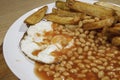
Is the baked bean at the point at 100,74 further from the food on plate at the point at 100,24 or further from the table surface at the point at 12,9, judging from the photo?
the table surface at the point at 12,9

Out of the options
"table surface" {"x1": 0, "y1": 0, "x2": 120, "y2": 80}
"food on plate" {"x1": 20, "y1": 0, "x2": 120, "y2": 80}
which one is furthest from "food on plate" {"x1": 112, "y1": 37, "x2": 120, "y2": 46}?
"table surface" {"x1": 0, "y1": 0, "x2": 120, "y2": 80}

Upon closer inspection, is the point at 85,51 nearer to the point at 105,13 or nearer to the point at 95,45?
the point at 95,45

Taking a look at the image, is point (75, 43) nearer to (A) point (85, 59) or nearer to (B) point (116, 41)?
(A) point (85, 59)

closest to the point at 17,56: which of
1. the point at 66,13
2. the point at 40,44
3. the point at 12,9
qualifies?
the point at 40,44

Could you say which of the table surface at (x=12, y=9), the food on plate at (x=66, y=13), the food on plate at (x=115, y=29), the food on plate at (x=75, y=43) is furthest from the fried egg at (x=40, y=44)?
the table surface at (x=12, y=9)

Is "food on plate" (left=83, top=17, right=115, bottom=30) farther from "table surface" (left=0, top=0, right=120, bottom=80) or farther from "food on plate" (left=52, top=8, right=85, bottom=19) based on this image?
"table surface" (left=0, top=0, right=120, bottom=80)
